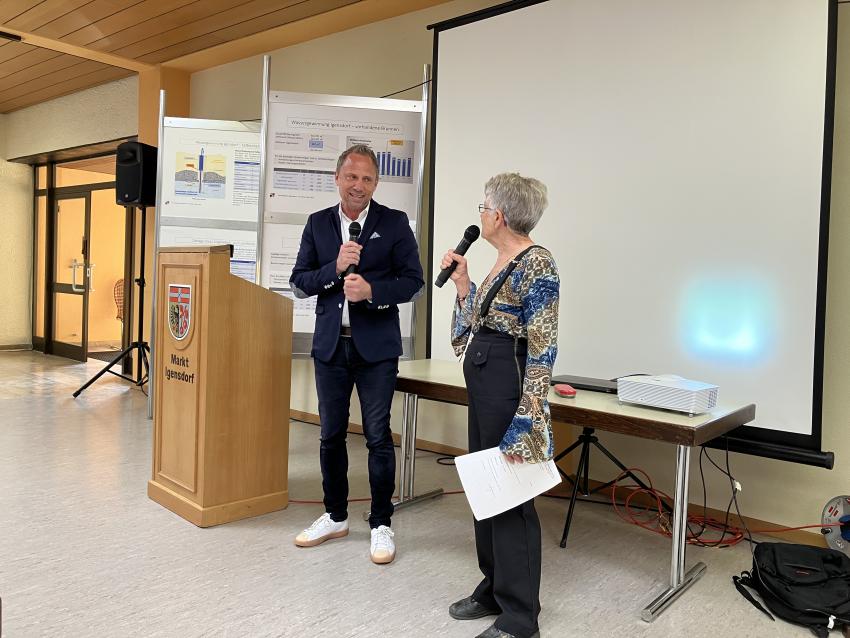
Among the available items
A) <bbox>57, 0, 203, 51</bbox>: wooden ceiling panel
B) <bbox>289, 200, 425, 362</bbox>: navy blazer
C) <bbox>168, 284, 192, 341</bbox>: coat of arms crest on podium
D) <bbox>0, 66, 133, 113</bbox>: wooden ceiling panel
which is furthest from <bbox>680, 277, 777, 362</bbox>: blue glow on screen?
<bbox>0, 66, 133, 113</bbox>: wooden ceiling panel

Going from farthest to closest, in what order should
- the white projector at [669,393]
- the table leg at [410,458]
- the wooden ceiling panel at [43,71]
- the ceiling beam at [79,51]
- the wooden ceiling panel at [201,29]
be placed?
the wooden ceiling panel at [43,71] → the ceiling beam at [79,51] → the wooden ceiling panel at [201,29] → the table leg at [410,458] → the white projector at [669,393]

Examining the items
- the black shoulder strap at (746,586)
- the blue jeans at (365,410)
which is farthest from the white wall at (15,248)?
the black shoulder strap at (746,586)

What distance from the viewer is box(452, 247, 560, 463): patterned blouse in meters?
1.85

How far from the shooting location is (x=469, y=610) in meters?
2.19

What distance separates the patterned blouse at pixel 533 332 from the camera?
1846 mm

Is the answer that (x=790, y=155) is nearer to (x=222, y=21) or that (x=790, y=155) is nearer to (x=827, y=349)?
(x=827, y=349)

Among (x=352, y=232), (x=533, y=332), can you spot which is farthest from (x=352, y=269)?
(x=533, y=332)

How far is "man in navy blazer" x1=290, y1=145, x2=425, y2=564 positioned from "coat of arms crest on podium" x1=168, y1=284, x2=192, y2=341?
0.52 metres

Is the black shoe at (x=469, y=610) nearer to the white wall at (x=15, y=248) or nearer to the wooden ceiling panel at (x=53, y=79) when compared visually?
the wooden ceiling panel at (x=53, y=79)

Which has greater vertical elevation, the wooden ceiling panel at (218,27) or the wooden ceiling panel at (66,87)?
the wooden ceiling panel at (66,87)

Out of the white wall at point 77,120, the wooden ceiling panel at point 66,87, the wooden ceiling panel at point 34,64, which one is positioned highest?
the wooden ceiling panel at point 66,87

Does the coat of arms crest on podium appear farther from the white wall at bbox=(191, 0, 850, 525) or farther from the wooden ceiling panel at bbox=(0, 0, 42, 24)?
the wooden ceiling panel at bbox=(0, 0, 42, 24)

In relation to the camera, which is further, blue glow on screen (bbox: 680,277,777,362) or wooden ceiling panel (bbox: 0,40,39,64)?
wooden ceiling panel (bbox: 0,40,39,64)

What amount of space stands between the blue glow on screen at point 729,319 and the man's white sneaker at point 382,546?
5.07 ft
